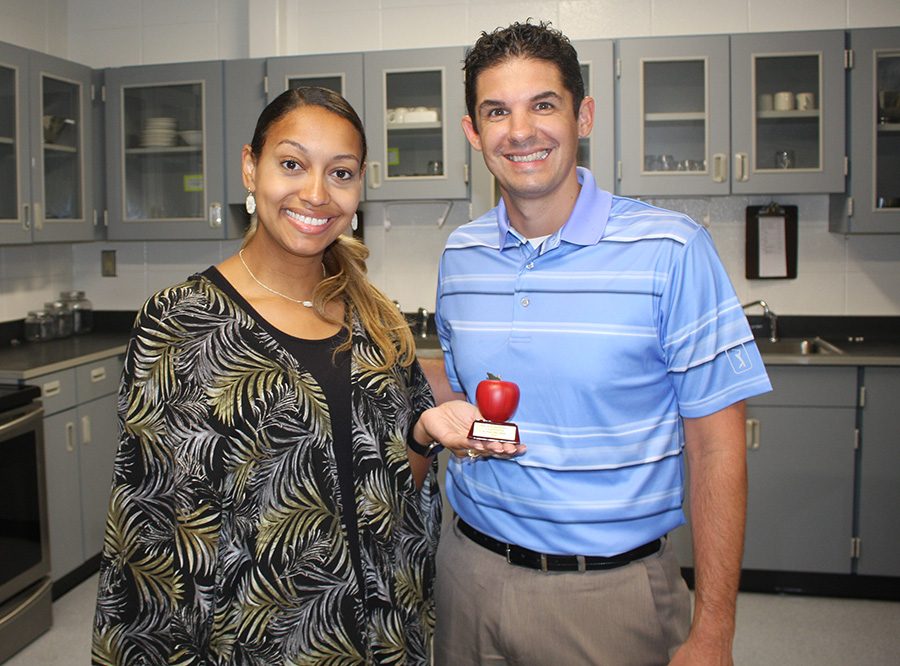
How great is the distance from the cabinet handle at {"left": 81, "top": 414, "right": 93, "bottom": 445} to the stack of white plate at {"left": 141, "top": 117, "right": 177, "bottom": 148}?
4.25 feet

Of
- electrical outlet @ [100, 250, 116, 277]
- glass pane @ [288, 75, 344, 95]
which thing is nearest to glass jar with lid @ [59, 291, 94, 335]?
electrical outlet @ [100, 250, 116, 277]

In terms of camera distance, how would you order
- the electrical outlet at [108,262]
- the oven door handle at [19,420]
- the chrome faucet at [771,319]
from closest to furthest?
the oven door handle at [19,420], the chrome faucet at [771,319], the electrical outlet at [108,262]

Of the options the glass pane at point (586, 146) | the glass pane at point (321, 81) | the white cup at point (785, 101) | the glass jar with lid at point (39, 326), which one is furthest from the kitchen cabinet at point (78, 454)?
the white cup at point (785, 101)

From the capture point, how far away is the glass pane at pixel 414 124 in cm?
368

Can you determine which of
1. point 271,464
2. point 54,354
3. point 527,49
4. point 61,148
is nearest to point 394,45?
point 61,148

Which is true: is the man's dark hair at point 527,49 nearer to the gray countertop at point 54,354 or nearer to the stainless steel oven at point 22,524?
the stainless steel oven at point 22,524

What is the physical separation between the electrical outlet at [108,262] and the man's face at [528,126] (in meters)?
3.37

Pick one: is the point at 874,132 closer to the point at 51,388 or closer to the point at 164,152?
the point at 164,152

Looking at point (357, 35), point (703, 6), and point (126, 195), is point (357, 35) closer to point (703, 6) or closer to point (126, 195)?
point (126, 195)

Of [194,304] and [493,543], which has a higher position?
[194,304]

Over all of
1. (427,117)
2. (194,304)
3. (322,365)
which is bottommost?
(322,365)

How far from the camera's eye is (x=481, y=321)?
1529 millimetres

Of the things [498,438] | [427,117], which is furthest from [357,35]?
[498,438]

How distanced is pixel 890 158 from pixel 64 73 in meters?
3.42
